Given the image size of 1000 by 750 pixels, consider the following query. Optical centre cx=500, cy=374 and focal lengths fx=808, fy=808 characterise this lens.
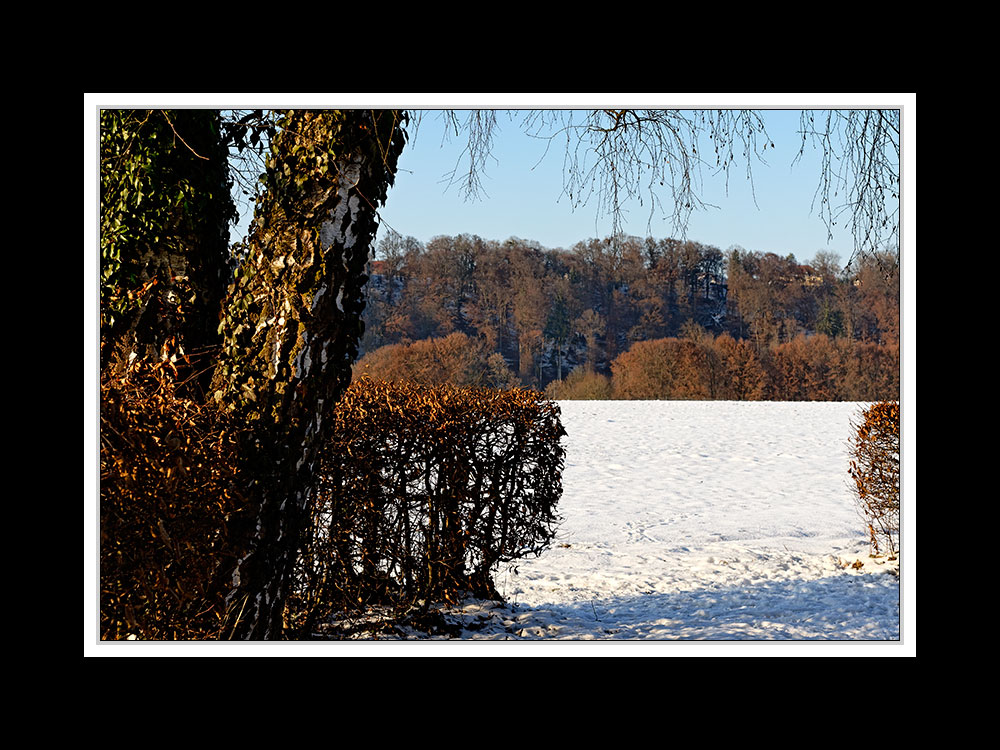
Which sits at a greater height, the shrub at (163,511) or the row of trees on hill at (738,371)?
the row of trees on hill at (738,371)

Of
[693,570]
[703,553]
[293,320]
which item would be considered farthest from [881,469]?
[293,320]

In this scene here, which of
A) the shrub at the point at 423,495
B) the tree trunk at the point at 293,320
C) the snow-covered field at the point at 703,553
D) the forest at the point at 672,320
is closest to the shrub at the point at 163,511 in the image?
the tree trunk at the point at 293,320

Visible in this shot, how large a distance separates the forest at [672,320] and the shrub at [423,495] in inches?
443

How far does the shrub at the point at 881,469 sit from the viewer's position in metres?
6.29

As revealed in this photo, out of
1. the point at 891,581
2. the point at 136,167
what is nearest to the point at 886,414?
the point at 891,581

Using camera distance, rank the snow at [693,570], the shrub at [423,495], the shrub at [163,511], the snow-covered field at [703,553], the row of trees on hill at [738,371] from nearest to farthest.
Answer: the shrub at [163,511] → the snow at [693,570] → the shrub at [423,495] → the snow-covered field at [703,553] → the row of trees on hill at [738,371]

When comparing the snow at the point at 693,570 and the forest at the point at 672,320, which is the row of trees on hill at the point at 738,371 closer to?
the forest at the point at 672,320

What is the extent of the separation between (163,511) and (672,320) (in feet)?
52.9

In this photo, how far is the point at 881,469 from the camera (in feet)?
20.9

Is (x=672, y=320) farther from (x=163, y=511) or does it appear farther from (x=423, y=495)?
(x=163, y=511)

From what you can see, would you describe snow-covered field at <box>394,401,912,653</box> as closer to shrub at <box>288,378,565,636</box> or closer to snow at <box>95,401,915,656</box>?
snow at <box>95,401,915,656</box>

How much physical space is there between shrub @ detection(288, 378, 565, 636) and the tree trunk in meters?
0.72

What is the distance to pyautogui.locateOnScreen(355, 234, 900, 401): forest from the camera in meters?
16.9
